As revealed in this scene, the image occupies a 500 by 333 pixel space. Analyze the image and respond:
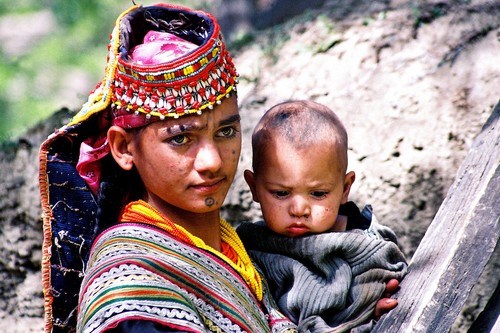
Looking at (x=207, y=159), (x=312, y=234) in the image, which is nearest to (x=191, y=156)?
(x=207, y=159)

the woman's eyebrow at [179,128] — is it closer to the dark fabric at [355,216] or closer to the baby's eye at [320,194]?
the baby's eye at [320,194]

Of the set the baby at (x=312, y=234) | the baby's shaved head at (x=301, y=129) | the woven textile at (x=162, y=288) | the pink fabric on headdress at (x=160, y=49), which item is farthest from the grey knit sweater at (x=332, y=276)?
the pink fabric on headdress at (x=160, y=49)

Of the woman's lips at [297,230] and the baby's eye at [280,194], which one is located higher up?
the baby's eye at [280,194]

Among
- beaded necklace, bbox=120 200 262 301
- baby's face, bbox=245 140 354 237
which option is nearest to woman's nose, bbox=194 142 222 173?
beaded necklace, bbox=120 200 262 301

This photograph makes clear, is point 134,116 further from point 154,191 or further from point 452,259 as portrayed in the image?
point 452,259

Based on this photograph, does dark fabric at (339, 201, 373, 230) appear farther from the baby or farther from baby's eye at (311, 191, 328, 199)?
baby's eye at (311, 191, 328, 199)

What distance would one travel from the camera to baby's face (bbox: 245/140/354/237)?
301 centimetres

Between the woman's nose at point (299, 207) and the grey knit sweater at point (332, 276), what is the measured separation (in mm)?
95

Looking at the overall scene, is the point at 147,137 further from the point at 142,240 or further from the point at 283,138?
the point at 283,138

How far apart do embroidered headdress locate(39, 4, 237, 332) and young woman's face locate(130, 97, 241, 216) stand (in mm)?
43

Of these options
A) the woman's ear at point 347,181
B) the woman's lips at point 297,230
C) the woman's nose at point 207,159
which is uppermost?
the woman's nose at point 207,159

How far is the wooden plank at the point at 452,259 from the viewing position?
8.80 feet

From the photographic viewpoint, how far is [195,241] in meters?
2.82

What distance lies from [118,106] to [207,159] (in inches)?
13.7
